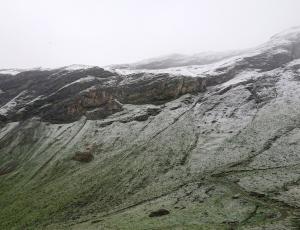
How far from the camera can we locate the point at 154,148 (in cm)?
7919

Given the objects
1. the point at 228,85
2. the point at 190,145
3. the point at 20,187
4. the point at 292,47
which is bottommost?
the point at 20,187

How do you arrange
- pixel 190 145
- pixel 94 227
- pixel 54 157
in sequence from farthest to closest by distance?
1. pixel 54 157
2. pixel 190 145
3. pixel 94 227

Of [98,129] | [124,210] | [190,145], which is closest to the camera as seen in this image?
[124,210]

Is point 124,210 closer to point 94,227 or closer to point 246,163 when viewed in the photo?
point 94,227

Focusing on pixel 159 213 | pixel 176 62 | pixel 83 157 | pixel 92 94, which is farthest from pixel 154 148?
pixel 176 62

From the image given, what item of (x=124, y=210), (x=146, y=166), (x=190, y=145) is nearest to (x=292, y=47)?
(x=190, y=145)

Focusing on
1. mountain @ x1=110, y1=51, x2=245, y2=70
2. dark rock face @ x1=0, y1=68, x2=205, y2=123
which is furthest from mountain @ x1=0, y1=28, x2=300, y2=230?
mountain @ x1=110, y1=51, x2=245, y2=70

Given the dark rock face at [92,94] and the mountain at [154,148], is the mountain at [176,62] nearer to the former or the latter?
the mountain at [154,148]

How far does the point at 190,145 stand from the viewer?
78.1m

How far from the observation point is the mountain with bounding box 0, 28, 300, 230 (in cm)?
5131

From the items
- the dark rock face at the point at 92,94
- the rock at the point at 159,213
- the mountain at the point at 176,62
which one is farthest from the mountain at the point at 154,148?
the mountain at the point at 176,62

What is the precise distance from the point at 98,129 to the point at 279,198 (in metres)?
59.9

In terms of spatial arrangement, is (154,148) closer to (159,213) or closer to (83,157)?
(83,157)

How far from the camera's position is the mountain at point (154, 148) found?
51.3 metres
